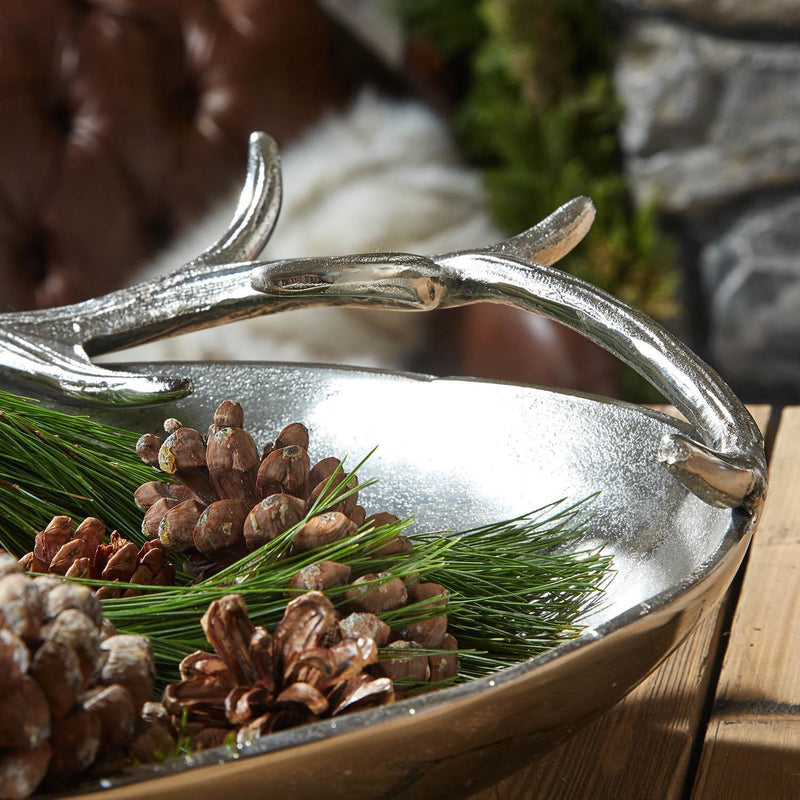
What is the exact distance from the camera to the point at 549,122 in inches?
56.3

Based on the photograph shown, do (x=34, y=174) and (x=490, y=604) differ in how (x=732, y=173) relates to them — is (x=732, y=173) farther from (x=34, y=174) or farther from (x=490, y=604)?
(x=490, y=604)

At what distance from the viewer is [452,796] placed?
0.82 ft

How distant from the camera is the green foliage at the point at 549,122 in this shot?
1.40 metres

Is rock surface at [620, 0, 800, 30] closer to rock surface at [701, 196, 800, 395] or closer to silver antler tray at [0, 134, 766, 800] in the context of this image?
rock surface at [701, 196, 800, 395]

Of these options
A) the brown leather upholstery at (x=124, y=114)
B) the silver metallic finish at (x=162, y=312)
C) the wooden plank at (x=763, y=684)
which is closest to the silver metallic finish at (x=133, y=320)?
the silver metallic finish at (x=162, y=312)

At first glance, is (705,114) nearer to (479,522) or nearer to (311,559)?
(479,522)

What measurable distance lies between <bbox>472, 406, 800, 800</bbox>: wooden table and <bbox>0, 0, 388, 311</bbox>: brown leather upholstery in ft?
3.10

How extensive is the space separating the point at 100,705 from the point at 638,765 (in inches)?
7.6

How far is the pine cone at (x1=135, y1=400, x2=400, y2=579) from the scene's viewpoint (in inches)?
12.3

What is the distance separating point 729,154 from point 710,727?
50.9 inches

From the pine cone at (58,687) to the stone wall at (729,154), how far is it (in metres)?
1.37

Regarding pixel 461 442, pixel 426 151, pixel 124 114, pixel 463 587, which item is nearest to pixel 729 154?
pixel 426 151

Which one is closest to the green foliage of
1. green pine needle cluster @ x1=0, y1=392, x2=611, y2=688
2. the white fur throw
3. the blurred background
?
the blurred background

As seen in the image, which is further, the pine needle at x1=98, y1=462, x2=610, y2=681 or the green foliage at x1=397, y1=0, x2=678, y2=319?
the green foliage at x1=397, y1=0, x2=678, y2=319
